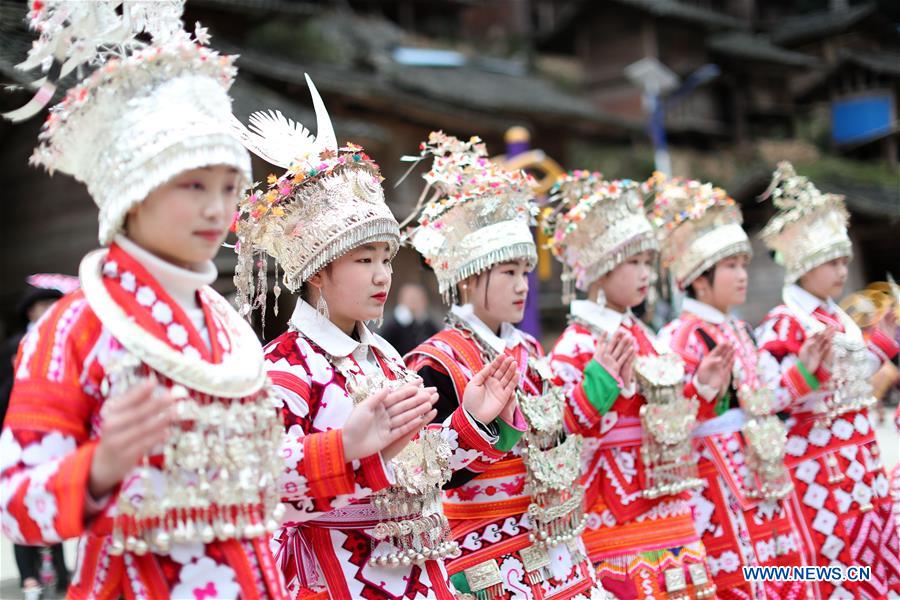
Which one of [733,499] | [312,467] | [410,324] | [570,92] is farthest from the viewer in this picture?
[570,92]

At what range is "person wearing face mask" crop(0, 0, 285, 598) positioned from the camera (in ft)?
6.84

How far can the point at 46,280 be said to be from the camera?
6.29 m

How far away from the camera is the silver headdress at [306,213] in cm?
315

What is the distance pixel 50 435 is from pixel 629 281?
323 centimetres

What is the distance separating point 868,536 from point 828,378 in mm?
914

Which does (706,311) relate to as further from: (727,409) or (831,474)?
(831,474)

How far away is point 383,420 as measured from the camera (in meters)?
2.61

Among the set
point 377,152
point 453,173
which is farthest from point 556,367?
point 377,152

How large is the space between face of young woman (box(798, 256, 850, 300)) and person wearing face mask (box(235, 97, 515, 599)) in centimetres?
300

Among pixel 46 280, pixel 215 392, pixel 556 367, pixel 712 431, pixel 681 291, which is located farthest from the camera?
pixel 46 280

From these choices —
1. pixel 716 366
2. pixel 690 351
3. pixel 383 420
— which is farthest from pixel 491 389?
pixel 690 351

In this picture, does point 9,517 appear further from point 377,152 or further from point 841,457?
point 377,152

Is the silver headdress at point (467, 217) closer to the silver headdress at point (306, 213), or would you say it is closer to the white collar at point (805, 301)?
the silver headdress at point (306, 213)

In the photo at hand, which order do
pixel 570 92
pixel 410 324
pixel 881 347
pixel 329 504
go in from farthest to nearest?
pixel 570 92 < pixel 410 324 < pixel 881 347 < pixel 329 504
